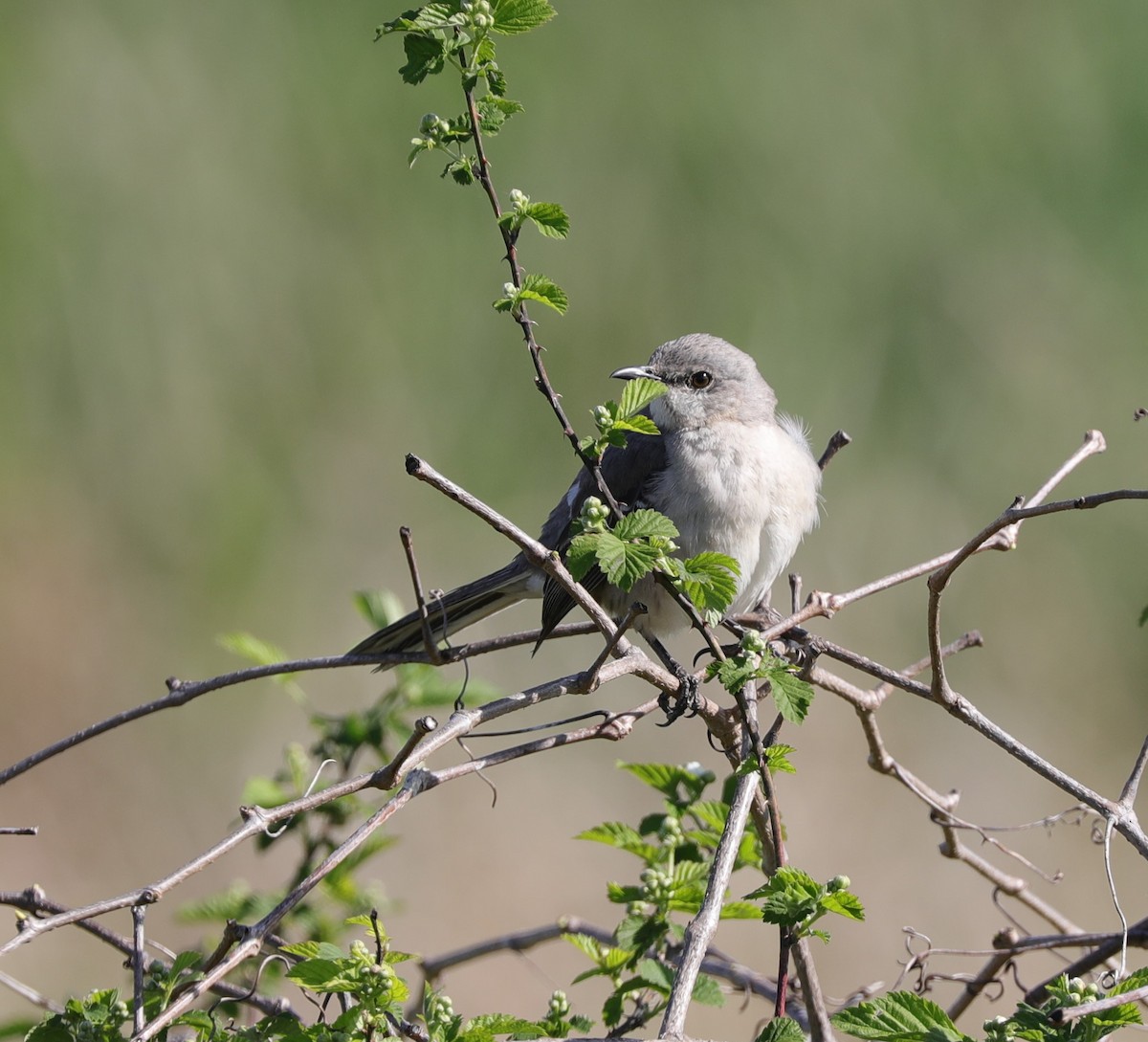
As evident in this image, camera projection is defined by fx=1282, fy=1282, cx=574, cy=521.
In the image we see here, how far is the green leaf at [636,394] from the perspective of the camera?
2297mm

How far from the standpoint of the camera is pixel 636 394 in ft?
7.74

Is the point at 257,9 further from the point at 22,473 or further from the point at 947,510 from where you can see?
the point at 947,510

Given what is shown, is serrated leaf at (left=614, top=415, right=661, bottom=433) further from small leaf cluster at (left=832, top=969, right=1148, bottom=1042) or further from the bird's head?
the bird's head

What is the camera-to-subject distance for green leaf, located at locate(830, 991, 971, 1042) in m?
1.76

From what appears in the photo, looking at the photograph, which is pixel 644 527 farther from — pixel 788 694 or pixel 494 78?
pixel 494 78

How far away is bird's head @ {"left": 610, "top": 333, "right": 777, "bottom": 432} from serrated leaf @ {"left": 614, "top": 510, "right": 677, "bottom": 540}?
241 centimetres

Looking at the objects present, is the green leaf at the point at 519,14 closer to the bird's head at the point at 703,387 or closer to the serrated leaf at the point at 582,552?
the serrated leaf at the point at 582,552

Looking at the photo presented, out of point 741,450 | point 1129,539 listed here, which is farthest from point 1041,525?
point 741,450

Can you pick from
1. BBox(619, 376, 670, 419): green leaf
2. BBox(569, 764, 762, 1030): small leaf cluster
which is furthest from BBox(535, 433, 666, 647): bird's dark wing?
BBox(619, 376, 670, 419): green leaf

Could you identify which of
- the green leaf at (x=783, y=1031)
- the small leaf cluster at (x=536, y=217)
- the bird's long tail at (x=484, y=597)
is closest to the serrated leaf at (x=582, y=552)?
the small leaf cluster at (x=536, y=217)

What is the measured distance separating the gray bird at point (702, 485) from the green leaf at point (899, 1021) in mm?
2283

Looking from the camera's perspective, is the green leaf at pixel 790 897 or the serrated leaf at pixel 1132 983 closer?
the serrated leaf at pixel 1132 983

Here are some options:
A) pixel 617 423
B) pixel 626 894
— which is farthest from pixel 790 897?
pixel 617 423

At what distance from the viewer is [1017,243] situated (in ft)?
24.1
